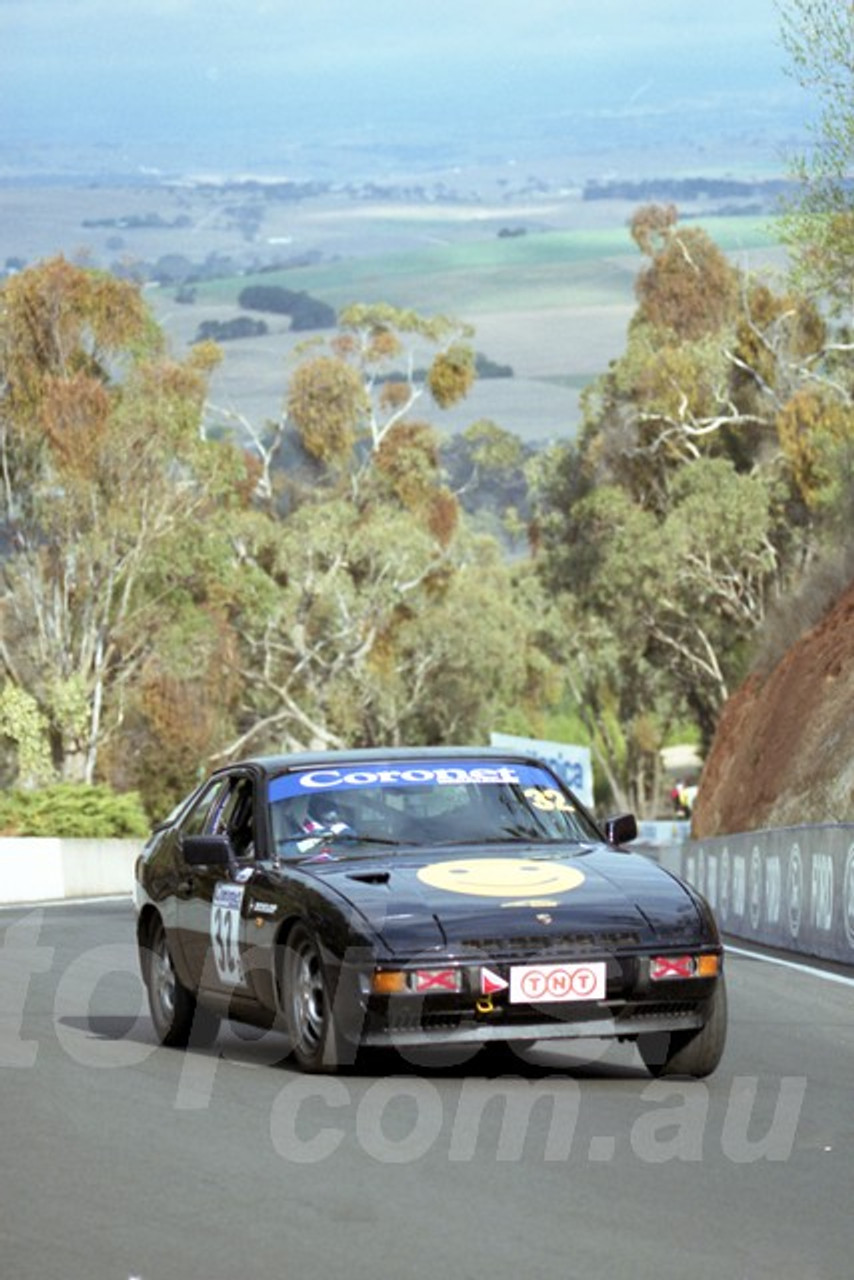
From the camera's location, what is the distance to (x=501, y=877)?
11219 mm

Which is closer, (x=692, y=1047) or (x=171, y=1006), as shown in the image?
(x=692, y=1047)

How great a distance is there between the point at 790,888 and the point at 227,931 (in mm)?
10351

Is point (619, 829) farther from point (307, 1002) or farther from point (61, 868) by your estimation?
point (61, 868)

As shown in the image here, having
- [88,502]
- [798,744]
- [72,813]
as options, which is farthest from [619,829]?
[88,502]

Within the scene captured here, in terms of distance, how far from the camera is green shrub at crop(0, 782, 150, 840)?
4631cm

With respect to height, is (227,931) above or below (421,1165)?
below

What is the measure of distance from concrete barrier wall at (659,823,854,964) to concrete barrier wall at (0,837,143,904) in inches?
455

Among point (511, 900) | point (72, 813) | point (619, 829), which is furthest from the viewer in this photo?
point (72, 813)

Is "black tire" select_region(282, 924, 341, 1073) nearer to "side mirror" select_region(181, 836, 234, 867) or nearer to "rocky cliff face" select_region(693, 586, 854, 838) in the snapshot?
"side mirror" select_region(181, 836, 234, 867)

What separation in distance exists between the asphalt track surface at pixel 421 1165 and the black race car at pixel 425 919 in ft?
0.86

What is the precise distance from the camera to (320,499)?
7400 cm

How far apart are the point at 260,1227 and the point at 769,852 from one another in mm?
15576

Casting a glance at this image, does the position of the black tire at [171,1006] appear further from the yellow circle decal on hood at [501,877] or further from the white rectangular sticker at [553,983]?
the white rectangular sticker at [553,983]

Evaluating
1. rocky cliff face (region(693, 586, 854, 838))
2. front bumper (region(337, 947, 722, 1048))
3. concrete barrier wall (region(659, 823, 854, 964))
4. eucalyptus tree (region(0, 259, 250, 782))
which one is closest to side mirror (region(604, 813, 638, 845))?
front bumper (region(337, 947, 722, 1048))
